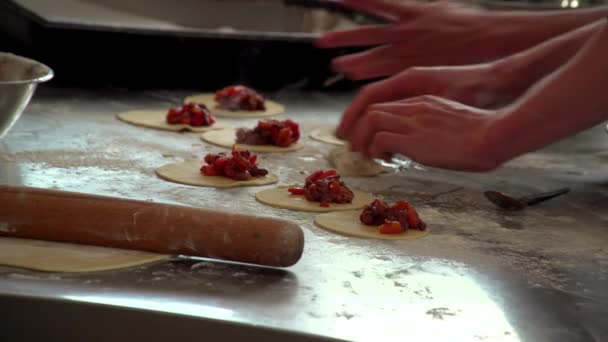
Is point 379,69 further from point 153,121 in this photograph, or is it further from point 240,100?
point 153,121

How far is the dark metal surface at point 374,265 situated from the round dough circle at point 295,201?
0.02 meters

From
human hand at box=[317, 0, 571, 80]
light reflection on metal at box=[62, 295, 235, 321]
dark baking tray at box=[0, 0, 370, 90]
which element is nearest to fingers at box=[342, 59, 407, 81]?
human hand at box=[317, 0, 571, 80]

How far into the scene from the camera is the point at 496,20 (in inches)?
98.3

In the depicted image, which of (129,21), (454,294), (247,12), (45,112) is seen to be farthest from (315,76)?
(454,294)

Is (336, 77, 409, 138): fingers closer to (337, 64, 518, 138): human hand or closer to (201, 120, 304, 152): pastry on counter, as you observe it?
(337, 64, 518, 138): human hand

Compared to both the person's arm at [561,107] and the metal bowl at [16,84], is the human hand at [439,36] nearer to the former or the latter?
the person's arm at [561,107]

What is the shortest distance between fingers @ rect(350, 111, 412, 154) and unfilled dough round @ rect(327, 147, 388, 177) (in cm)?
3

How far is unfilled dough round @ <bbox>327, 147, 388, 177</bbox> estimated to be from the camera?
6.84 ft

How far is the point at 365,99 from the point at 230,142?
15.1 inches

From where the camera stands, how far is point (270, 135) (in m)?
2.29

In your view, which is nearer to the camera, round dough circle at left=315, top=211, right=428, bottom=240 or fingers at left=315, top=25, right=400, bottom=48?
round dough circle at left=315, top=211, right=428, bottom=240

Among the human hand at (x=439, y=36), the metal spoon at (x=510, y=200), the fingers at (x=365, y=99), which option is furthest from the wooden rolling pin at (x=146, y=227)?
the human hand at (x=439, y=36)

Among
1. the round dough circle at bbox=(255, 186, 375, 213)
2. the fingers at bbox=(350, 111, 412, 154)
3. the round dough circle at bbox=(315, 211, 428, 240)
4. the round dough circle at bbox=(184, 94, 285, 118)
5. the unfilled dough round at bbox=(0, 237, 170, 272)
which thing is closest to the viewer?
the unfilled dough round at bbox=(0, 237, 170, 272)

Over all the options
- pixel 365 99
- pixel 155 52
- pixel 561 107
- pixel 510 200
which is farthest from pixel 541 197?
pixel 155 52
